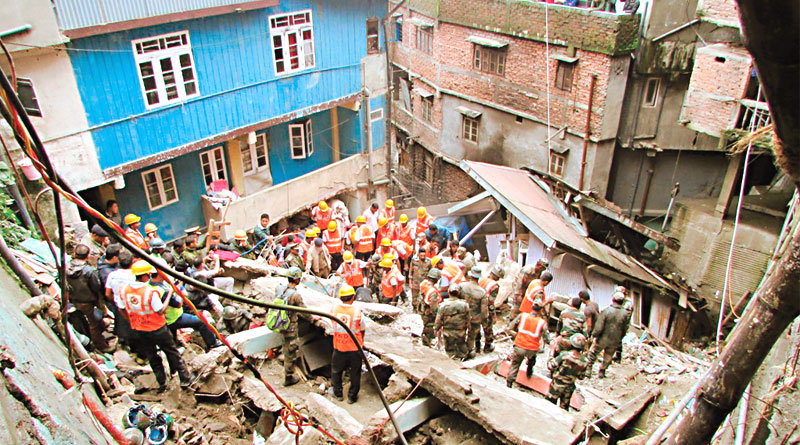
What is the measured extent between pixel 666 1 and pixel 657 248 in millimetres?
6807

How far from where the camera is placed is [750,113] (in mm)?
12945

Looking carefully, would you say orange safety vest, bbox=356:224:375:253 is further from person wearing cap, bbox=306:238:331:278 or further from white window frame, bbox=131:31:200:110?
white window frame, bbox=131:31:200:110

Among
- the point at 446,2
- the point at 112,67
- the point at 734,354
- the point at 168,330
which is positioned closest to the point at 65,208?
the point at 112,67

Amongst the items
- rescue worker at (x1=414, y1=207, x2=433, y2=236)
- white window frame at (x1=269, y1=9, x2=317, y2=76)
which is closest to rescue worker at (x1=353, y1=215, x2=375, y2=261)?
rescue worker at (x1=414, y1=207, x2=433, y2=236)

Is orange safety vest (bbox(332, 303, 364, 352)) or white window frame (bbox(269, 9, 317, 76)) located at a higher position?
white window frame (bbox(269, 9, 317, 76))

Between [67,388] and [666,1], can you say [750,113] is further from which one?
[67,388]

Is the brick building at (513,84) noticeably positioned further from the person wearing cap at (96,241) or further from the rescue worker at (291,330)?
the person wearing cap at (96,241)

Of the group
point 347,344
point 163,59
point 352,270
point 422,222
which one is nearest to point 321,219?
point 422,222

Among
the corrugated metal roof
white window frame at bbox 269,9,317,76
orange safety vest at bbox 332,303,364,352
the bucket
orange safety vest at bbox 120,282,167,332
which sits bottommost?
the corrugated metal roof

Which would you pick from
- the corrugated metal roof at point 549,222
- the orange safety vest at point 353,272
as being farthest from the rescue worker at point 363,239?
the corrugated metal roof at point 549,222

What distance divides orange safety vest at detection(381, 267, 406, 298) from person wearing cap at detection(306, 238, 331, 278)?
60.5 inches

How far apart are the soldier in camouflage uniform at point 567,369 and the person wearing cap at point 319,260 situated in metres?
5.74

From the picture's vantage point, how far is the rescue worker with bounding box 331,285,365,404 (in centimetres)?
710

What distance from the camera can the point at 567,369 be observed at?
7.89 m
